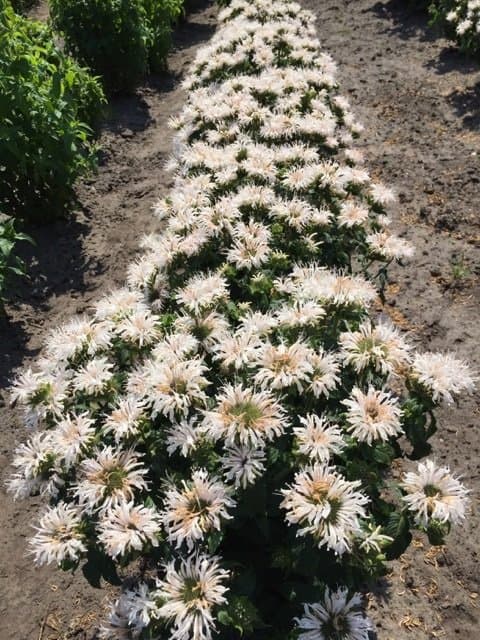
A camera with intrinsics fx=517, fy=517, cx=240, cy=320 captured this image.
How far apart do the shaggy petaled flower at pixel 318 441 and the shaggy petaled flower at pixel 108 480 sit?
550mm

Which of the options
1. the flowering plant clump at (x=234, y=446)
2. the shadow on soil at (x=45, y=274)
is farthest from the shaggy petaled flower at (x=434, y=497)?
the shadow on soil at (x=45, y=274)

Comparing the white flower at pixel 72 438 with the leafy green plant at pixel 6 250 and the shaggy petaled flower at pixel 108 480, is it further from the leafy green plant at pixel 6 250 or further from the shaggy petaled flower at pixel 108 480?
the leafy green plant at pixel 6 250

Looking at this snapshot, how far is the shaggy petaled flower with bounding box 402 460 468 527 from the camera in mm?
1667

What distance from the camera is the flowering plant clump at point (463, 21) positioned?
7.07 m

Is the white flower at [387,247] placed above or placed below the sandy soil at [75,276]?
above

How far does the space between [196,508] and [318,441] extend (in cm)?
46

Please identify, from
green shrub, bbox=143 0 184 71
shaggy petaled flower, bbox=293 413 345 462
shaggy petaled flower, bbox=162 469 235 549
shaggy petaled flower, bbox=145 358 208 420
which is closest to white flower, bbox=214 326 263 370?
shaggy petaled flower, bbox=145 358 208 420

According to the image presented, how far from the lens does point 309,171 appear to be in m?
3.24

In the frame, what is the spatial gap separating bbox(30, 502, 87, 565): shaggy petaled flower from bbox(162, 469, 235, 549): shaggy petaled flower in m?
0.30

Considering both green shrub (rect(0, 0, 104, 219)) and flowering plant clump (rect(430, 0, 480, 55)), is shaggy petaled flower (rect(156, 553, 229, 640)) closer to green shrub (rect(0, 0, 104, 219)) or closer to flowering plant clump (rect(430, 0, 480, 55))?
green shrub (rect(0, 0, 104, 219))

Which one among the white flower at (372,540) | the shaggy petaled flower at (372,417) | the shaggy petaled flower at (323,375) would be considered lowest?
the white flower at (372,540)

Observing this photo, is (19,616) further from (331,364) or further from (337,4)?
(337,4)

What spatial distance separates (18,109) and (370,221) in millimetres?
3209

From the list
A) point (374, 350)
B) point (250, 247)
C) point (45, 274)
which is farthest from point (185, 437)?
point (45, 274)
